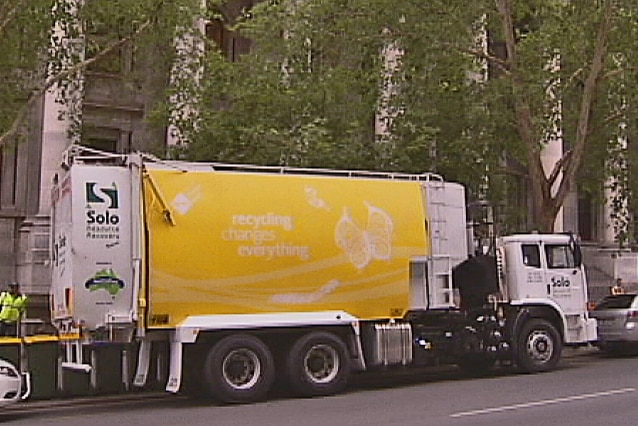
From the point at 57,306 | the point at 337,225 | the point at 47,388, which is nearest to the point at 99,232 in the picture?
the point at 57,306

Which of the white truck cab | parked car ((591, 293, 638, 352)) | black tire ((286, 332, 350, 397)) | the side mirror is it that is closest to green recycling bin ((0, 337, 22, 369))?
black tire ((286, 332, 350, 397))

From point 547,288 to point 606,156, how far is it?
26.5 ft

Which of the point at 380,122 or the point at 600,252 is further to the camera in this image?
the point at 600,252

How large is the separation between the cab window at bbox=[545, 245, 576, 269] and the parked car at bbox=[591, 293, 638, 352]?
3.38 metres

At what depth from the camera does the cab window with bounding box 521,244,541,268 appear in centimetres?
1791

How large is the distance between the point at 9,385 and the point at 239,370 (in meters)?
3.46

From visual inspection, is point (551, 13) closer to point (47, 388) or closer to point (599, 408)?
point (599, 408)

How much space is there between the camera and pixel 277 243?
15000 mm

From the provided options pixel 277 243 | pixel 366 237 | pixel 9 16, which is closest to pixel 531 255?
pixel 366 237

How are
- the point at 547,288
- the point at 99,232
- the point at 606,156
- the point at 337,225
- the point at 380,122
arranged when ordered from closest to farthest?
the point at 99,232 < the point at 337,225 < the point at 547,288 < the point at 380,122 < the point at 606,156

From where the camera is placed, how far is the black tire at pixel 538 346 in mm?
17500

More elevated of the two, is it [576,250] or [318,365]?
[576,250]

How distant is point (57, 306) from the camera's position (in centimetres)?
1477

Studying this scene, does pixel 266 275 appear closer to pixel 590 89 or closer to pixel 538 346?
pixel 538 346
